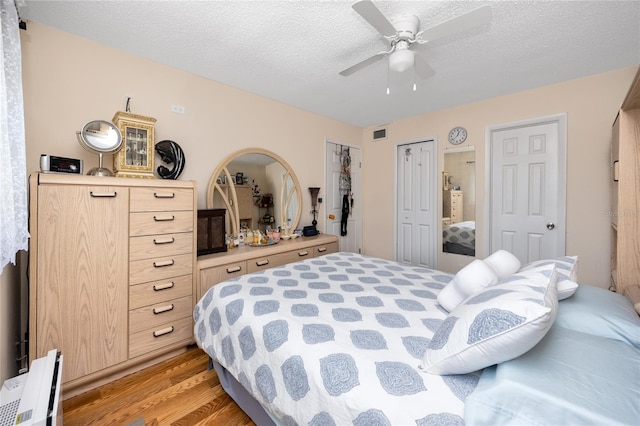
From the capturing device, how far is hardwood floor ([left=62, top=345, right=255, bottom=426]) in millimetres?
1468

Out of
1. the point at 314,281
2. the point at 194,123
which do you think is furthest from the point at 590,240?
the point at 194,123

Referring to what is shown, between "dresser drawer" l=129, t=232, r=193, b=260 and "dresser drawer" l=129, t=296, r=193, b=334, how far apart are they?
373 millimetres

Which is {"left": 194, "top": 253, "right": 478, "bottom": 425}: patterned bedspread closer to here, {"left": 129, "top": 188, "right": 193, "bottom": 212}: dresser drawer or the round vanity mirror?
{"left": 129, "top": 188, "right": 193, "bottom": 212}: dresser drawer

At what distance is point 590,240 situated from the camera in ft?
8.55

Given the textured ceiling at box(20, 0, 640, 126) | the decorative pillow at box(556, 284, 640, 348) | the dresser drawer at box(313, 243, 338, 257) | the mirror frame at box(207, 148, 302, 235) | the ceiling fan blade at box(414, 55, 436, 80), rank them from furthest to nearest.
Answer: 1. the dresser drawer at box(313, 243, 338, 257)
2. the mirror frame at box(207, 148, 302, 235)
3. the ceiling fan blade at box(414, 55, 436, 80)
4. the textured ceiling at box(20, 0, 640, 126)
5. the decorative pillow at box(556, 284, 640, 348)

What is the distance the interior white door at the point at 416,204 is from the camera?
12.0 ft

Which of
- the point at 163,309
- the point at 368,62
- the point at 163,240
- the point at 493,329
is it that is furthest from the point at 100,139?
the point at 493,329

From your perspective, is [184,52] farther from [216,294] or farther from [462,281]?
[462,281]

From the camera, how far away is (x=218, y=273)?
2.25 meters

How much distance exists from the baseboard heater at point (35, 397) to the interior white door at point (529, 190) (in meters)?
3.90

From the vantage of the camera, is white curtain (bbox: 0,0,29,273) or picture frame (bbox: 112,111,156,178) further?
picture frame (bbox: 112,111,156,178)

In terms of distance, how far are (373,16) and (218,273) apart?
214cm

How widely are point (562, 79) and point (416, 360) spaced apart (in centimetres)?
326

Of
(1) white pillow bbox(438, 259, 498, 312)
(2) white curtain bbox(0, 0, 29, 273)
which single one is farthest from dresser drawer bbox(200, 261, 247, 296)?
(1) white pillow bbox(438, 259, 498, 312)
